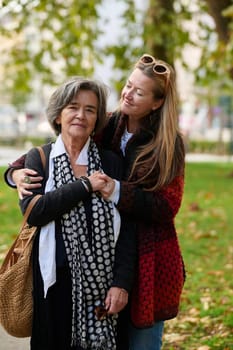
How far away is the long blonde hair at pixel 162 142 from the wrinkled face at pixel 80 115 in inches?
10.6

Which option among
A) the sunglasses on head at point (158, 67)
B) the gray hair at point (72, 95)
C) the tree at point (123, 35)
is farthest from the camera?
the tree at point (123, 35)

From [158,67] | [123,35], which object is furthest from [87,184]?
[123,35]

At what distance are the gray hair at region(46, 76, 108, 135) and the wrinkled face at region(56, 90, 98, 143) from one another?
20 millimetres

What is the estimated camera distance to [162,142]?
326 cm

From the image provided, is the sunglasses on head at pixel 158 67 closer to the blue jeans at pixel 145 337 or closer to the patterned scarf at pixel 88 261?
the patterned scarf at pixel 88 261

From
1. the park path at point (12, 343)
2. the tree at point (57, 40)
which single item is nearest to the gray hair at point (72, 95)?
the park path at point (12, 343)

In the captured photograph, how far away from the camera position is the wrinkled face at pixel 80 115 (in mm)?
3170

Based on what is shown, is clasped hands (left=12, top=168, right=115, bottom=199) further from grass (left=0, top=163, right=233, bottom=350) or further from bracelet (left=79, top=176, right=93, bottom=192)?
grass (left=0, top=163, right=233, bottom=350)

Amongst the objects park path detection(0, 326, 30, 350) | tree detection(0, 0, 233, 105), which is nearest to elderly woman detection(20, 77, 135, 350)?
park path detection(0, 326, 30, 350)

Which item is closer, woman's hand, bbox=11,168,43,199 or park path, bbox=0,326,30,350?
woman's hand, bbox=11,168,43,199

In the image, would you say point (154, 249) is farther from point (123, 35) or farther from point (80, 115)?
point (123, 35)

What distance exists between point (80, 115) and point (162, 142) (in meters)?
0.39

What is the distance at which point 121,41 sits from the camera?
48.3 ft

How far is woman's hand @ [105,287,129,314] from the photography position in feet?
10.2
